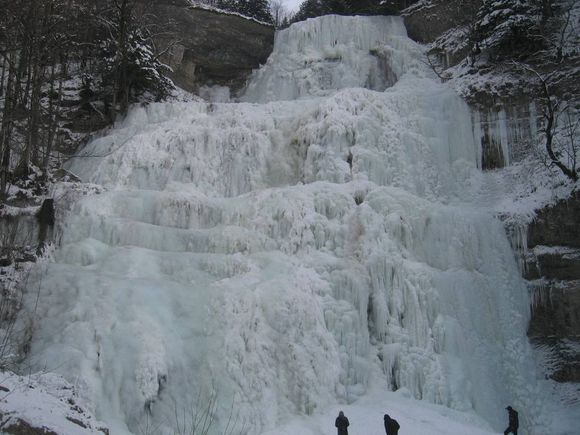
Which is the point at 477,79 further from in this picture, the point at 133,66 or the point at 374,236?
the point at 133,66

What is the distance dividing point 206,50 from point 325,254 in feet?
51.8

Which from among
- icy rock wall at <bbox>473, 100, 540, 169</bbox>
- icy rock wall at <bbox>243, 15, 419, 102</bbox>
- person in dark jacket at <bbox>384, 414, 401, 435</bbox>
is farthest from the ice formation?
icy rock wall at <bbox>243, 15, 419, 102</bbox>

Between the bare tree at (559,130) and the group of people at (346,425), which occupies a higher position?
the bare tree at (559,130)

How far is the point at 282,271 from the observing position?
12203 millimetres

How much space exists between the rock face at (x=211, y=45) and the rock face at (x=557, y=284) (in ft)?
50.3

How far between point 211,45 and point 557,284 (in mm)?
17837

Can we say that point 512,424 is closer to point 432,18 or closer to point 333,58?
point 333,58

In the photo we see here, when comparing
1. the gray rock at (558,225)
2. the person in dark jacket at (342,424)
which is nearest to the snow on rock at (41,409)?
the person in dark jacket at (342,424)

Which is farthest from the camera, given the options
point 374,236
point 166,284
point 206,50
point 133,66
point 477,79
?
point 206,50

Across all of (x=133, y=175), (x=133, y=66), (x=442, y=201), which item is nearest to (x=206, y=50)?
(x=133, y=66)

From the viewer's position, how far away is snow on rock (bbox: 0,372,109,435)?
516 centimetres

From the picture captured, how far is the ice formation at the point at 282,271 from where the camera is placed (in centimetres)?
979

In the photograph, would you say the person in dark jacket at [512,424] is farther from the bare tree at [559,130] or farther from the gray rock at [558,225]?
the bare tree at [559,130]

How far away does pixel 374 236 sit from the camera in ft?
43.8
